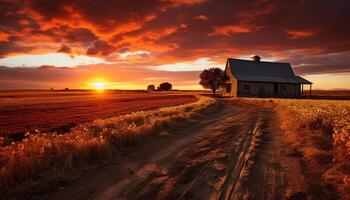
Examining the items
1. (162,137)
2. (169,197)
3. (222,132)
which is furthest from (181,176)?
(222,132)

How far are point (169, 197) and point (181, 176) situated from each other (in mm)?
1217

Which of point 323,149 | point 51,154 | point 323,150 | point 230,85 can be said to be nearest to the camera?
point 51,154

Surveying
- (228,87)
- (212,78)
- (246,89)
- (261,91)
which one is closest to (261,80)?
(261,91)

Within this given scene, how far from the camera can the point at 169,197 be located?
5336 millimetres

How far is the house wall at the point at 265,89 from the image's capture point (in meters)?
49.4

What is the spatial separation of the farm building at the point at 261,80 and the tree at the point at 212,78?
3152 mm

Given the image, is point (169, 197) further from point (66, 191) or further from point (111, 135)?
point (111, 135)

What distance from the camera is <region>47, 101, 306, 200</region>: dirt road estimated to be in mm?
5520

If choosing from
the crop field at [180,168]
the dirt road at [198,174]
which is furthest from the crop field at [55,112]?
the dirt road at [198,174]

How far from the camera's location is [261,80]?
4931 centimetres

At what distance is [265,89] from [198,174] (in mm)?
47283

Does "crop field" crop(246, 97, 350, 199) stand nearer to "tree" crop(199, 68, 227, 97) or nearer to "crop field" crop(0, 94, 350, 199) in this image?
"crop field" crop(0, 94, 350, 199)

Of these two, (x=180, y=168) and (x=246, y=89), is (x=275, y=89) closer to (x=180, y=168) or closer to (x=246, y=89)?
(x=246, y=89)

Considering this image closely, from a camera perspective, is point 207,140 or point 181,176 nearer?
point 181,176
